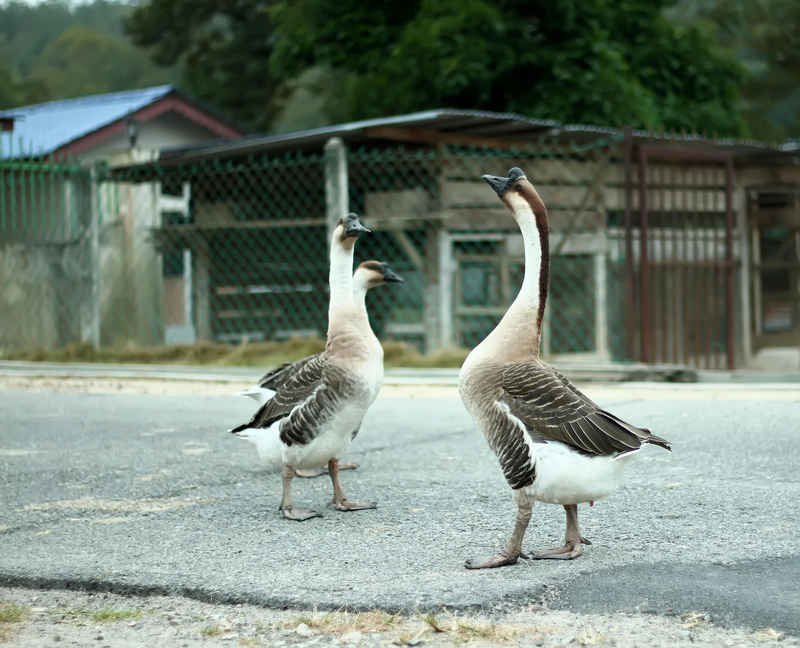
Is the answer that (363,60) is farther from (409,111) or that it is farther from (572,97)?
(572,97)

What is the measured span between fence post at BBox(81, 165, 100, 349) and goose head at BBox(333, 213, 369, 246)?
28.8ft

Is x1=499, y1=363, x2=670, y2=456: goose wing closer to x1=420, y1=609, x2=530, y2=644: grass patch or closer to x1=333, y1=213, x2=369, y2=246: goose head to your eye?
x1=420, y1=609, x2=530, y2=644: grass patch

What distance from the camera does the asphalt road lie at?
3505 millimetres

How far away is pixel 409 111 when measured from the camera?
20.5 m

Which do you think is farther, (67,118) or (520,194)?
(67,118)

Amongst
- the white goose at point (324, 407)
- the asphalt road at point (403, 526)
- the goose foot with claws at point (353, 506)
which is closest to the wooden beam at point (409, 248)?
the asphalt road at point (403, 526)

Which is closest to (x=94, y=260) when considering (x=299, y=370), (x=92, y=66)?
(x=299, y=370)

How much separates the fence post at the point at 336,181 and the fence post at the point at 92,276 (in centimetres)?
362

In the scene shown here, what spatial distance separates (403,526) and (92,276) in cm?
994

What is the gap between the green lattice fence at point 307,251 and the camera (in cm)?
1302

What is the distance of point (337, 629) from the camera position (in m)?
3.15

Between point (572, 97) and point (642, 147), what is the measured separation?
27.1 feet

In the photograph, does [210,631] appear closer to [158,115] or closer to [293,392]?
[293,392]

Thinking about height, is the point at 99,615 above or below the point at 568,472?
below
